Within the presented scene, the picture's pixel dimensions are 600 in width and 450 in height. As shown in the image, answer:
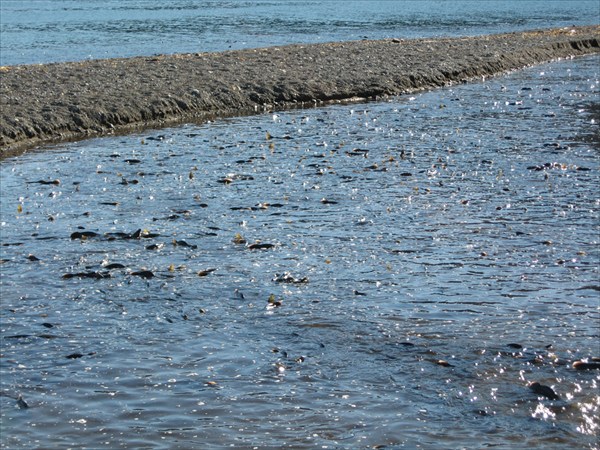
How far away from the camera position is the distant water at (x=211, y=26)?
47938 mm

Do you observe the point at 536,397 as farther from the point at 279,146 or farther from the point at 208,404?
the point at 279,146

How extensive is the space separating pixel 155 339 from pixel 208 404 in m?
1.73

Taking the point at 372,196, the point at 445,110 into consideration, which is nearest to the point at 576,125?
the point at 445,110

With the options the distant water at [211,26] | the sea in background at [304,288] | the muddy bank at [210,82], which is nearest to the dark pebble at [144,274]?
the sea in background at [304,288]

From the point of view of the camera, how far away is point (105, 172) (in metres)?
18.9

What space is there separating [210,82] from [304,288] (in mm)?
17285

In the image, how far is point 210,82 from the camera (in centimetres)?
2828

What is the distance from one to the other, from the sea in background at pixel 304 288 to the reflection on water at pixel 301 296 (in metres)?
0.03

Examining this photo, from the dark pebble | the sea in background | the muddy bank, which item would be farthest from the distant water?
the dark pebble

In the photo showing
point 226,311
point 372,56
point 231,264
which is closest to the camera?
point 226,311

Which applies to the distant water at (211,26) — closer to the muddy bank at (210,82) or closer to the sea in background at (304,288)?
the muddy bank at (210,82)

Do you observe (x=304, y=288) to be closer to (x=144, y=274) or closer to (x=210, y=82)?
(x=144, y=274)

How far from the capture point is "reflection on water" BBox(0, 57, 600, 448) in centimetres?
848

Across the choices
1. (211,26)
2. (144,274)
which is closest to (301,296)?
(144,274)
